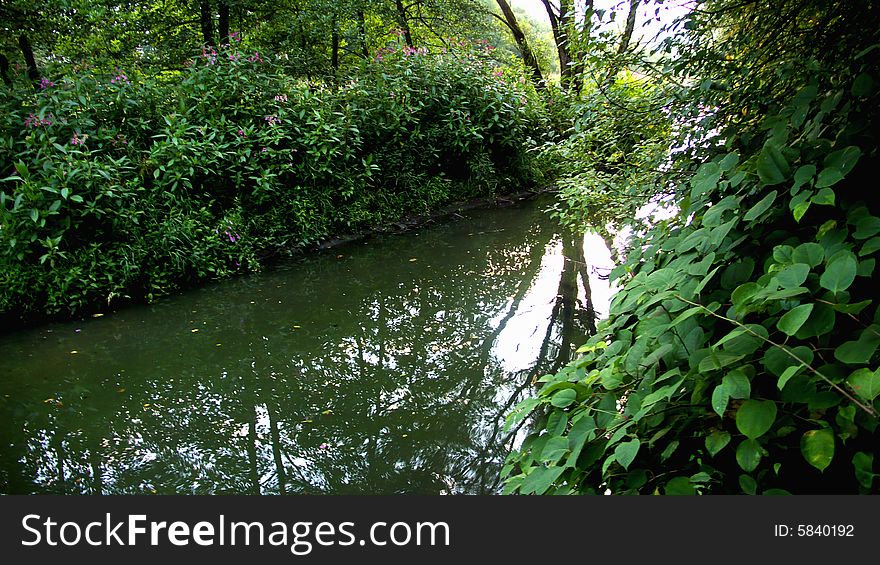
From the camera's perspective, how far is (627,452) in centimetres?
106

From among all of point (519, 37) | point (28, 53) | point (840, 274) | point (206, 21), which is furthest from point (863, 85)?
point (519, 37)

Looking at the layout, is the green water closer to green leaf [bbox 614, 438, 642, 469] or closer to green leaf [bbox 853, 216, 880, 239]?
green leaf [bbox 614, 438, 642, 469]

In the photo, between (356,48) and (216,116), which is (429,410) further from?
(356,48)

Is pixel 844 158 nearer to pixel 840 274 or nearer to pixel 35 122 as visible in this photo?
pixel 840 274

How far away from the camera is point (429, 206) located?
289 inches

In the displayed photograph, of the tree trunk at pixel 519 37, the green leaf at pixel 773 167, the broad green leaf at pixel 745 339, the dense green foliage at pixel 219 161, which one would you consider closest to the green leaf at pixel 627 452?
the broad green leaf at pixel 745 339

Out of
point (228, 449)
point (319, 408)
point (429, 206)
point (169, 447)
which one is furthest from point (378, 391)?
point (429, 206)

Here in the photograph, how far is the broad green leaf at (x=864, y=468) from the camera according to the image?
0.87m

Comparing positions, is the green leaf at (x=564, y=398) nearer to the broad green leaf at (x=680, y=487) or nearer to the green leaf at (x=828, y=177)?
the broad green leaf at (x=680, y=487)

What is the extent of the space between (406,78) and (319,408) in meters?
5.32

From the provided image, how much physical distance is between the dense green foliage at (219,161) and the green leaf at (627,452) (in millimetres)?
4475

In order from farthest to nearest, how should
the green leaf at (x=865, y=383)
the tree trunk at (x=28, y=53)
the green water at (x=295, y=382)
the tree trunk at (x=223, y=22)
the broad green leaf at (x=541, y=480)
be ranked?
the tree trunk at (x=223, y=22), the tree trunk at (x=28, y=53), the green water at (x=295, y=382), the broad green leaf at (x=541, y=480), the green leaf at (x=865, y=383)

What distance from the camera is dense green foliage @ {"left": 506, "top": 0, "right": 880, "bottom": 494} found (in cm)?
94

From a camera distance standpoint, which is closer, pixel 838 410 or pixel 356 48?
pixel 838 410
